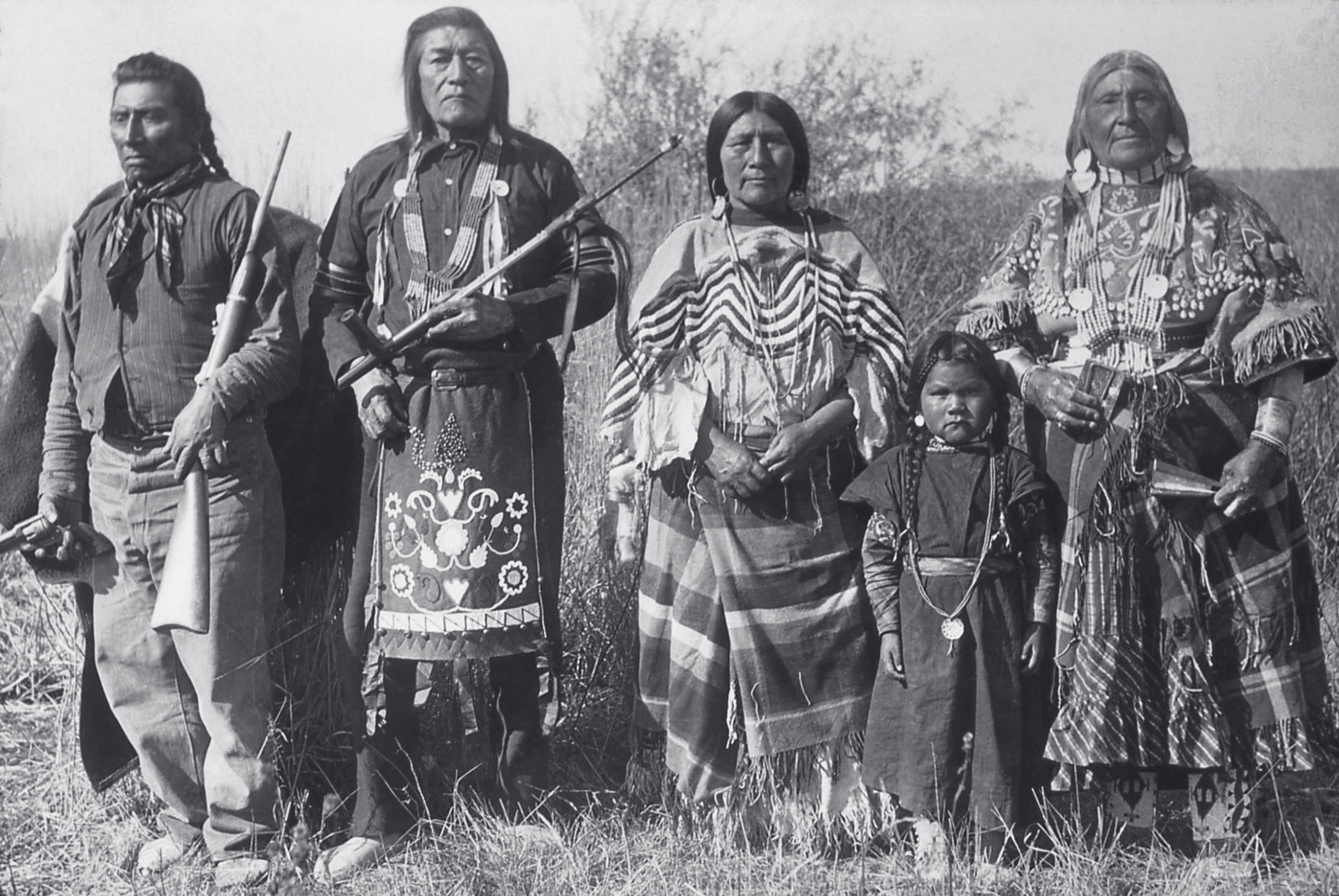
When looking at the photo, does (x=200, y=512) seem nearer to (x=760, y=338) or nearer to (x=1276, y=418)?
(x=760, y=338)

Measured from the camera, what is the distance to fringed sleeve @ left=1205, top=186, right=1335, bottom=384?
3.66m

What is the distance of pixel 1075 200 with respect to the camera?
12.8 ft

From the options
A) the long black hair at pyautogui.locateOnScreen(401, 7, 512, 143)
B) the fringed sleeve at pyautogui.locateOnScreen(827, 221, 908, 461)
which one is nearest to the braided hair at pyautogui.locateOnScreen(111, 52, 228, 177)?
the long black hair at pyautogui.locateOnScreen(401, 7, 512, 143)

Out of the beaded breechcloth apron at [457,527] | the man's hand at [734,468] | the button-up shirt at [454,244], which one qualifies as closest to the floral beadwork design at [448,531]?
the beaded breechcloth apron at [457,527]

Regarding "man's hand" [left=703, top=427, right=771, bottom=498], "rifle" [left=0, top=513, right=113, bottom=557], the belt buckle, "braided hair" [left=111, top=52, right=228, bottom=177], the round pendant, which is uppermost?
"braided hair" [left=111, top=52, right=228, bottom=177]

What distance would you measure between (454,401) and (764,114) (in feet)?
Answer: 3.80

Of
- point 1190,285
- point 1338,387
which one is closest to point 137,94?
point 1190,285

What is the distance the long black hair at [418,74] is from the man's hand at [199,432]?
3.11 ft

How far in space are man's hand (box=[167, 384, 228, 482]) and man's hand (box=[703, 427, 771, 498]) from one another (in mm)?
1324

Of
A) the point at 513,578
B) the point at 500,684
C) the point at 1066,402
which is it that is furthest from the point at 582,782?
the point at 1066,402

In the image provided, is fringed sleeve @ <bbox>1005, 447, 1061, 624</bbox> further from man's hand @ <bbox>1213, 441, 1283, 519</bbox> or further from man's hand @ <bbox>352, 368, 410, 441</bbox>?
man's hand @ <bbox>352, 368, 410, 441</bbox>

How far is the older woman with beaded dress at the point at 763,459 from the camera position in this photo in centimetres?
388

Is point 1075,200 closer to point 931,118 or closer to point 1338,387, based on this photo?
point 1338,387

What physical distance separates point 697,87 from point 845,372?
237 inches
